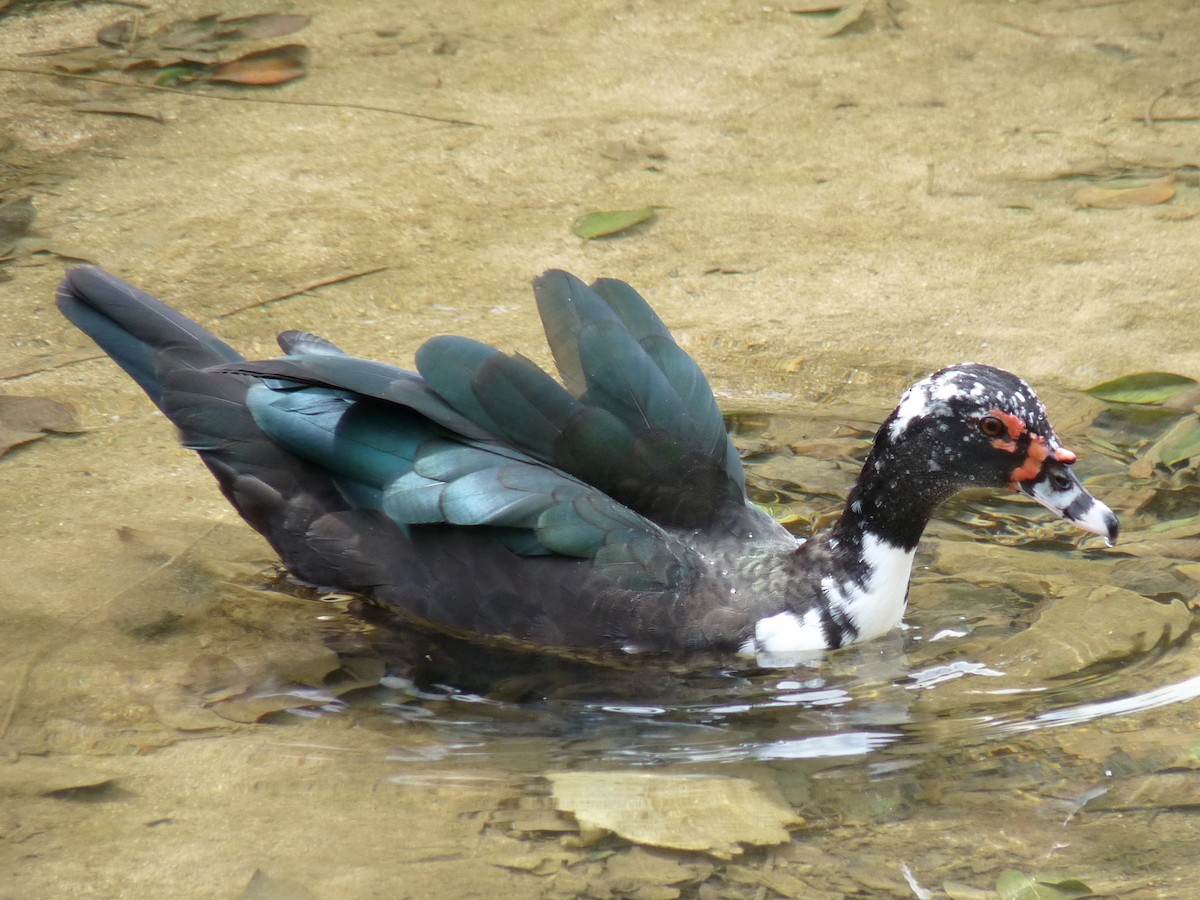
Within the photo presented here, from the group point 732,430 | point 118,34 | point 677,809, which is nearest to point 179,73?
point 118,34

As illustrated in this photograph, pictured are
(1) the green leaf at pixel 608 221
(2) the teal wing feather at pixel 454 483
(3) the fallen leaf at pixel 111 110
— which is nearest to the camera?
(2) the teal wing feather at pixel 454 483

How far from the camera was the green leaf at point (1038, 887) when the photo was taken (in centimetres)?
277

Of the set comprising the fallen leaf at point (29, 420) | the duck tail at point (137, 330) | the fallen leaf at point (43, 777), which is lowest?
the fallen leaf at point (43, 777)

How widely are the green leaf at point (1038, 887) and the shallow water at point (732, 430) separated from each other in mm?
28

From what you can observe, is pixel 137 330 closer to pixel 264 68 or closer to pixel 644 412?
pixel 644 412

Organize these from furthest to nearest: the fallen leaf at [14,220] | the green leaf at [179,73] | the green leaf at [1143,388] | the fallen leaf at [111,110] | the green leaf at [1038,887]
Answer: the green leaf at [179,73] < the fallen leaf at [111,110] < the fallen leaf at [14,220] < the green leaf at [1143,388] < the green leaf at [1038,887]

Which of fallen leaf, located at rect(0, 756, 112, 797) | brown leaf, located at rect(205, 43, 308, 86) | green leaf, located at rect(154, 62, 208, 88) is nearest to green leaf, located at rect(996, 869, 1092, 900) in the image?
fallen leaf, located at rect(0, 756, 112, 797)

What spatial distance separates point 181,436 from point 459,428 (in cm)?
80

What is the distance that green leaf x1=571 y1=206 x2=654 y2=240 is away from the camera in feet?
18.5

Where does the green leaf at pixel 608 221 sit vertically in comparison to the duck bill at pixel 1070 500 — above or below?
above

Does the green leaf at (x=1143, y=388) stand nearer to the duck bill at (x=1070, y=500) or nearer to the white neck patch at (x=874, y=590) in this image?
the duck bill at (x=1070, y=500)

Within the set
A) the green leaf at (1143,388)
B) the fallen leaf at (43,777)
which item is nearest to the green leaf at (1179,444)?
the green leaf at (1143,388)

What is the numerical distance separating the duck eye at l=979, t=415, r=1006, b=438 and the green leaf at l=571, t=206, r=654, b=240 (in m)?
2.29

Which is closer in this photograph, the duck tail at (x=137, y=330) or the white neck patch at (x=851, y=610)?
the white neck patch at (x=851, y=610)
